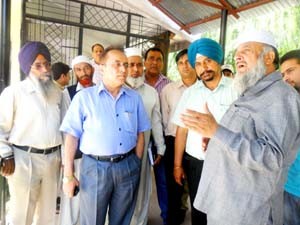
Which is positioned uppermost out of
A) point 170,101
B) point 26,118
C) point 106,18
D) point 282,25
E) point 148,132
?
point 106,18

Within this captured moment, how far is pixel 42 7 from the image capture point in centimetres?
641

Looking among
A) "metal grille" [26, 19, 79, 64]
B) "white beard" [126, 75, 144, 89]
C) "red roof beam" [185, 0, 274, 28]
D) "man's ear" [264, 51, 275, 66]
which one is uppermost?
"red roof beam" [185, 0, 274, 28]

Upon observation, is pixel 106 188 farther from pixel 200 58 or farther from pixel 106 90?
pixel 200 58

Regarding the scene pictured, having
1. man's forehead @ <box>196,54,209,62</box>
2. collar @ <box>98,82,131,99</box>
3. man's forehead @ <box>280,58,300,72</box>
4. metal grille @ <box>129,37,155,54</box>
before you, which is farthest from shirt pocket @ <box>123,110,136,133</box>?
metal grille @ <box>129,37,155,54</box>

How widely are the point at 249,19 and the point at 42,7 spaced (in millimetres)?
4214

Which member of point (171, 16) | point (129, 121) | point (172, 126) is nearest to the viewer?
point (129, 121)

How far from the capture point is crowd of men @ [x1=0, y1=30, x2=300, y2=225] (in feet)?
4.81

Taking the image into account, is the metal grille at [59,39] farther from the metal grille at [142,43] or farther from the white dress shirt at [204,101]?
the white dress shirt at [204,101]

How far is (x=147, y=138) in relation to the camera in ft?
9.68

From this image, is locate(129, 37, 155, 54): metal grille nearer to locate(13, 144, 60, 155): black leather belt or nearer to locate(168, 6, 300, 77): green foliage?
locate(168, 6, 300, 77): green foliage

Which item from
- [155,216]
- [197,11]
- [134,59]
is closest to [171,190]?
[155,216]

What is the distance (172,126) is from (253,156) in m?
1.79

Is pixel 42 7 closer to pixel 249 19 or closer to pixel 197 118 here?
pixel 249 19

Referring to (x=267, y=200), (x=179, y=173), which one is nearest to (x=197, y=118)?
(x=267, y=200)
